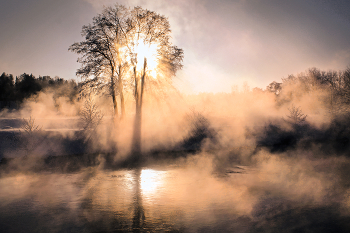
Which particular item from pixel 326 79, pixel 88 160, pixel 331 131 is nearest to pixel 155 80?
pixel 88 160

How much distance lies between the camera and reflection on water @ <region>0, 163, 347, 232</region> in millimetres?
6105

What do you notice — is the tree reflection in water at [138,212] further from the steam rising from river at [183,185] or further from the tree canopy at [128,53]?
the tree canopy at [128,53]

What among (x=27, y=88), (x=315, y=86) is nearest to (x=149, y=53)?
(x=315, y=86)

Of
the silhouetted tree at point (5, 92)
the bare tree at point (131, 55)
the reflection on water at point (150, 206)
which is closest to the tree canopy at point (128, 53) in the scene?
the bare tree at point (131, 55)

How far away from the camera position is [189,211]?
22.8 ft

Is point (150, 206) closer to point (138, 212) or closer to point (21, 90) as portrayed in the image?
point (138, 212)

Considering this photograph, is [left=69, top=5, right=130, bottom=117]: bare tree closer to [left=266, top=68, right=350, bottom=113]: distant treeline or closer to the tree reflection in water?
the tree reflection in water

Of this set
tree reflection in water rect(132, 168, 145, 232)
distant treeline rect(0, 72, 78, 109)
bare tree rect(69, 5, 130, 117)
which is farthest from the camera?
distant treeline rect(0, 72, 78, 109)

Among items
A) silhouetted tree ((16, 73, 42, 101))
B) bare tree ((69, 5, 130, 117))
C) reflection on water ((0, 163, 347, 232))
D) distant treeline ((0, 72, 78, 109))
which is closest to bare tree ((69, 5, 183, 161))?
bare tree ((69, 5, 130, 117))

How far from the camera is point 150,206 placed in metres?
7.39

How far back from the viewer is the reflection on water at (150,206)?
20.0 ft

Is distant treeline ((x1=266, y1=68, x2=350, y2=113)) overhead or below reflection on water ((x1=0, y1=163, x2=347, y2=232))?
overhead

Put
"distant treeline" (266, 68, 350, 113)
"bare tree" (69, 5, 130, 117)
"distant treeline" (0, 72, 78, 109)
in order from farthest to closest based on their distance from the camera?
"distant treeline" (0, 72, 78, 109), "distant treeline" (266, 68, 350, 113), "bare tree" (69, 5, 130, 117)

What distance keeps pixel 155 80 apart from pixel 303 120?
59.0ft
